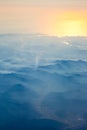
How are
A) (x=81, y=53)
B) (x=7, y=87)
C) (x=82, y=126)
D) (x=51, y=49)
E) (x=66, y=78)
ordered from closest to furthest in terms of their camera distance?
(x=82, y=126), (x=7, y=87), (x=66, y=78), (x=81, y=53), (x=51, y=49)

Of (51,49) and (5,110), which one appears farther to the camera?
(51,49)

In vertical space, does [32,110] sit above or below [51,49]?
below

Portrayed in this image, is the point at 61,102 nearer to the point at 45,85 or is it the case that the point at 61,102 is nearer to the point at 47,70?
the point at 45,85

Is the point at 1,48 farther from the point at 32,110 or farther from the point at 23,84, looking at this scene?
the point at 32,110

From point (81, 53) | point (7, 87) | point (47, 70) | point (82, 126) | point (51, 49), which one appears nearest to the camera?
point (82, 126)

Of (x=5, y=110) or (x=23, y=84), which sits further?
(x=23, y=84)

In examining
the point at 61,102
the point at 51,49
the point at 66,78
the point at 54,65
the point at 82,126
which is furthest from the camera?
the point at 51,49

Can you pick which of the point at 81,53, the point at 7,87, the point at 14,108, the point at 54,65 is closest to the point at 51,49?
the point at 81,53

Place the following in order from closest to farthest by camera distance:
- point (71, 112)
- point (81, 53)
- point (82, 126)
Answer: point (82, 126), point (71, 112), point (81, 53)

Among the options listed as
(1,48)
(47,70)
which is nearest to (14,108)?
(47,70)
